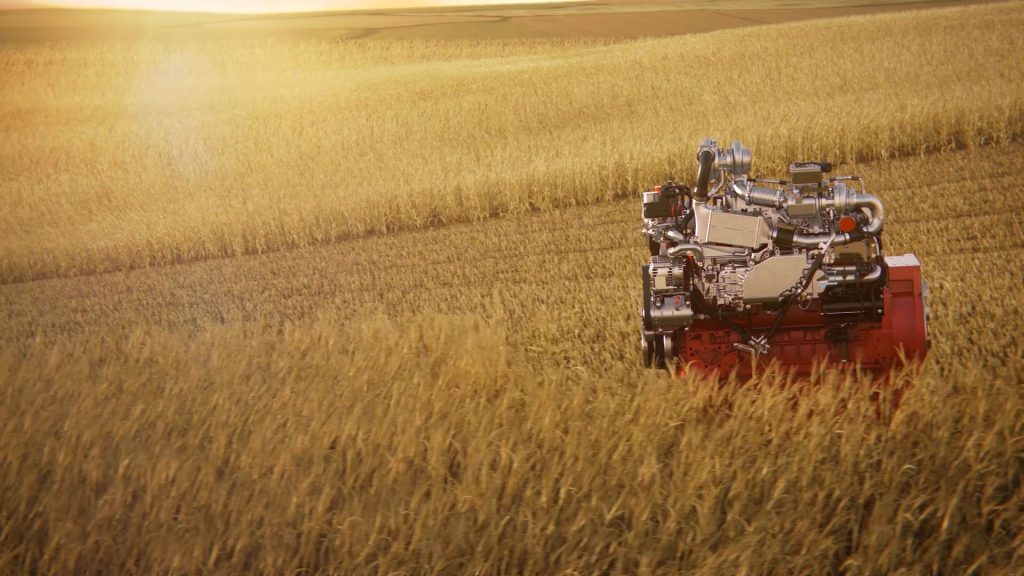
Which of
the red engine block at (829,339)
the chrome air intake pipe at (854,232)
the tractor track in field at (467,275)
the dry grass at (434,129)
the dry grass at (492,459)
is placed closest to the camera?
the dry grass at (492,459)

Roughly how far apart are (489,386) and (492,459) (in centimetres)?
109

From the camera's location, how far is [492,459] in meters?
4.79

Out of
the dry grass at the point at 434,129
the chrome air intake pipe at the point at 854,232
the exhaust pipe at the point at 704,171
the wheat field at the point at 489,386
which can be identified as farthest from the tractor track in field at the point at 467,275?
the chrome air intake pipe at the point at 854,232

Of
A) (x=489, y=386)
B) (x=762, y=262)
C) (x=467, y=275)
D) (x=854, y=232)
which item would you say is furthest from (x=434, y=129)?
(x=854, y=232)

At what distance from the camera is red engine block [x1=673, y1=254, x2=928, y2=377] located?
5.64 metres

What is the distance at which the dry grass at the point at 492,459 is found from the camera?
4.11m

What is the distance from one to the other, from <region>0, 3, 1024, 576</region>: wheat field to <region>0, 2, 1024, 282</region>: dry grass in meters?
0.12

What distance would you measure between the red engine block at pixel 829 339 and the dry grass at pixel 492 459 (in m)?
0.21

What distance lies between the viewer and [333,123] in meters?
24.0

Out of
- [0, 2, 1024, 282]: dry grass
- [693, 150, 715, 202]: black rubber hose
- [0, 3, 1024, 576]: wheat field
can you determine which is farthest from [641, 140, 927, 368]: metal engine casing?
[0, 2, 1024, 282]: dry grass

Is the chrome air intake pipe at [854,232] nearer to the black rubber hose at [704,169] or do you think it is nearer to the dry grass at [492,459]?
the black rubber hose at [704,169]

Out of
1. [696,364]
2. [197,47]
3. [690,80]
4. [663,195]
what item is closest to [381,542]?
[696,364]

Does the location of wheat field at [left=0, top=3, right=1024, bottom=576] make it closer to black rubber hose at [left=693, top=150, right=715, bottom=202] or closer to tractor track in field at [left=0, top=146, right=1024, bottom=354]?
tractor track in field at [left=0, top=146, right=1024, bottom=354]

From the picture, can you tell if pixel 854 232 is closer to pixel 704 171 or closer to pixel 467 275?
pixel 704 171
